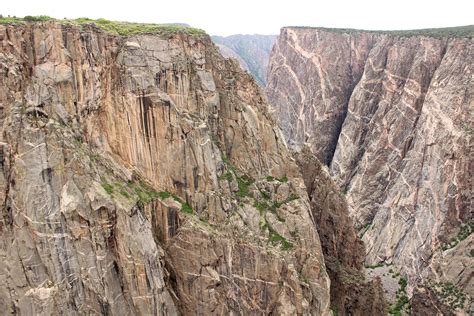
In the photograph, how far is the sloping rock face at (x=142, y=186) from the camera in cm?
3912

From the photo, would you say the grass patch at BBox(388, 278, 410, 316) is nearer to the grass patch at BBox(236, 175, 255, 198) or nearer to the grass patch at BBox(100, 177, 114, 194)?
the grass patch at BBox(236, 175, 255, 198)

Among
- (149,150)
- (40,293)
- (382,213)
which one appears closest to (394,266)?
(382,213)

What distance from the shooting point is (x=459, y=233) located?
3174 inches

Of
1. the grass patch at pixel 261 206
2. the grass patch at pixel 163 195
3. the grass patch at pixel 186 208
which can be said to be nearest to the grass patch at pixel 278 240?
the grass patch at pixel 261 206

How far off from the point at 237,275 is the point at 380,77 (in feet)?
300

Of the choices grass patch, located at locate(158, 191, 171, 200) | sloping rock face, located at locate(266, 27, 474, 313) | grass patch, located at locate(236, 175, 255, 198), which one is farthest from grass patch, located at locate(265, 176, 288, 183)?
sloping rock face, located at locate(266, 27, 474, 313)

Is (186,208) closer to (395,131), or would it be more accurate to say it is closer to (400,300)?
(400,300)

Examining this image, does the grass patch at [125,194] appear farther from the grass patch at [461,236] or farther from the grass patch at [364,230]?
the grass patch at [364,230]

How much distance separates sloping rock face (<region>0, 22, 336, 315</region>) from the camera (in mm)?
39125

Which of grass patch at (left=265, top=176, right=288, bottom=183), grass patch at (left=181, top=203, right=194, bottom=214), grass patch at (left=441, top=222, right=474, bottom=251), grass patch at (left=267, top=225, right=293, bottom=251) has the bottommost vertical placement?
grass patch at (left=441, top=222, right=474, bottom=251)

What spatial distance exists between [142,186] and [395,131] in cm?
7956

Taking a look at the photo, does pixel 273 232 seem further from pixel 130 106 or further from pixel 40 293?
pixel 40 293

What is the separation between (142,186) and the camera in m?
45.1

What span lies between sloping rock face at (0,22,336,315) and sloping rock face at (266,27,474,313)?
118 ft
